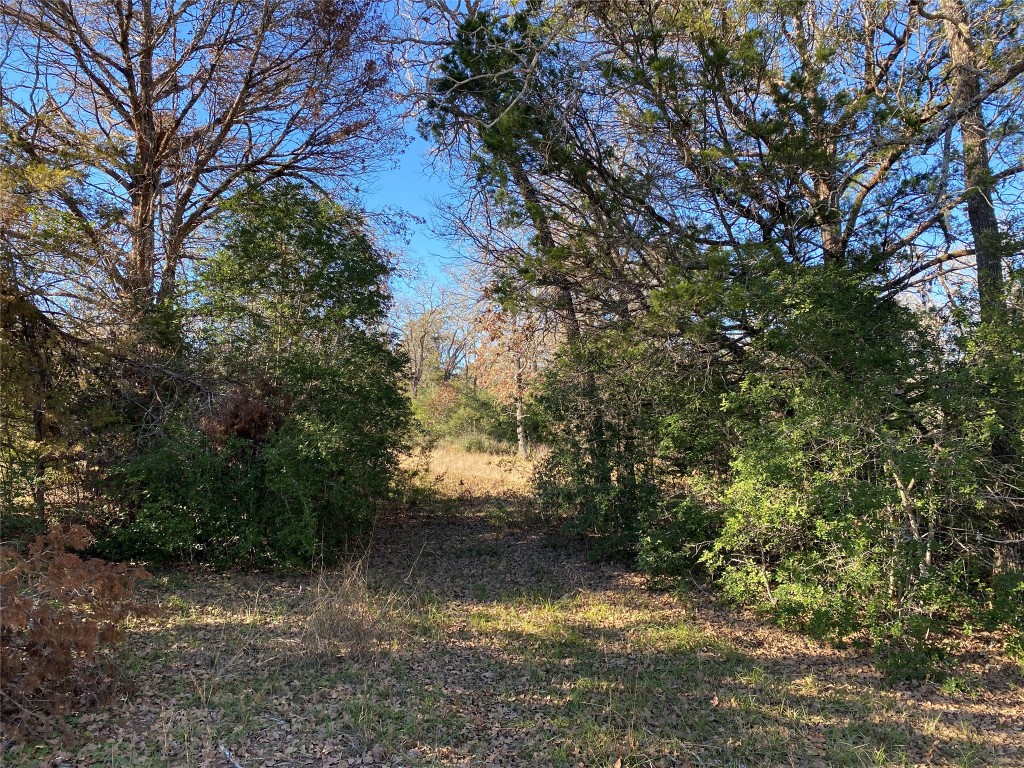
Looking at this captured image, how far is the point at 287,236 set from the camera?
9844 mm

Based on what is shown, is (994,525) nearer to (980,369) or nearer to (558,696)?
(980,369)

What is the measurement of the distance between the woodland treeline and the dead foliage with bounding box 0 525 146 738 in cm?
326

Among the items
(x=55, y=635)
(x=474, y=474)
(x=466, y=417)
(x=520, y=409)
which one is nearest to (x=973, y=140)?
(x=520, y=409)

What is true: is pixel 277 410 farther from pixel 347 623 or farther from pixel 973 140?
pixel 973 140

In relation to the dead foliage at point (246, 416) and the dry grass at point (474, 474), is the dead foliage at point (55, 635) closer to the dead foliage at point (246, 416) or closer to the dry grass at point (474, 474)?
the dead foliage at point (246, 416)

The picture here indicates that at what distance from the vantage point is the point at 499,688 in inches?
200

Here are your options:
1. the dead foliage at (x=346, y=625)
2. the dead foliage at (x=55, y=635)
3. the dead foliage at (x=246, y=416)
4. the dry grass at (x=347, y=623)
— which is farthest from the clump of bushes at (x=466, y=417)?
the dead foliage at (x=55, y=635)

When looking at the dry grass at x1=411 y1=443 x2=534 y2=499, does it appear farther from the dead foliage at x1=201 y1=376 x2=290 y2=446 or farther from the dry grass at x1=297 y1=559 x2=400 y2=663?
the dry grass at x1=297 y1=559 x2=400 y2=663

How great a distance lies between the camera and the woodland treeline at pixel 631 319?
5.89m

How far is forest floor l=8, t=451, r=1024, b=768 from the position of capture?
4043mm

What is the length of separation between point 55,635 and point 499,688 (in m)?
3.23

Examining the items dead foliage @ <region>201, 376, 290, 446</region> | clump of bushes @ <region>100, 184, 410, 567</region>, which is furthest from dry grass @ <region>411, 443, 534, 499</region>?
dead foliage @ <region>201, 376, 290, 446</region>

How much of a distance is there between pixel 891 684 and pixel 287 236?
9.91 m

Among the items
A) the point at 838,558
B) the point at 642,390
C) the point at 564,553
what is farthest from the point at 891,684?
the point at 564,553
